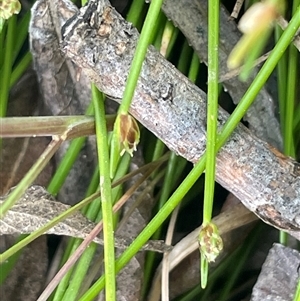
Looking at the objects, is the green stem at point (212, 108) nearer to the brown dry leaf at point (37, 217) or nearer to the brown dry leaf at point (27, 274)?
the brown dry leaf at point (37, 217)

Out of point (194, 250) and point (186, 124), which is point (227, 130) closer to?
point (186, 124)

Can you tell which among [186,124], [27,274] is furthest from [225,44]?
[27,274]

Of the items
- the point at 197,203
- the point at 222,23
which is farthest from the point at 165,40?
the point at 197,203

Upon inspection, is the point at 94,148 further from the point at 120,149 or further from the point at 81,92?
the point at 120,149

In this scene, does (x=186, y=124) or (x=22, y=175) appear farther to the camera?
(x=22, y=175)

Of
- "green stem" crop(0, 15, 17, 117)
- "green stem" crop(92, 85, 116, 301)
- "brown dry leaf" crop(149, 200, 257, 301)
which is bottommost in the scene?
"green stem" crop(92, 85, 116, 301)

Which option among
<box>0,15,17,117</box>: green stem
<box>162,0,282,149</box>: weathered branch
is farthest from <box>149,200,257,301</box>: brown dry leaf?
<box>0,15,17,117</box>: green stem

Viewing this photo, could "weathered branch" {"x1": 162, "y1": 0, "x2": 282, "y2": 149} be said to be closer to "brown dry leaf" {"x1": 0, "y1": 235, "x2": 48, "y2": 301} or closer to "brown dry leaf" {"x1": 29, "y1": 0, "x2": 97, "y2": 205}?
"brown dry leaf" {"x1": 29, "y1": 0, "x2": 97, "y2": 205}

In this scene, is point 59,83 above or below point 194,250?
above
